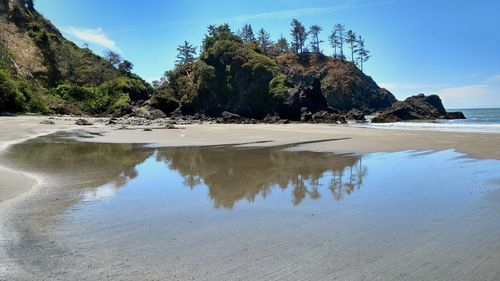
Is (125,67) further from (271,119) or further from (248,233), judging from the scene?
(248,233)

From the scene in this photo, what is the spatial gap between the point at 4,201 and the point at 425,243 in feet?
21.5

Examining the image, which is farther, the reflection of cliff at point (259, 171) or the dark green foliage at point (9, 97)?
the dark green foliage at point (9, 97)

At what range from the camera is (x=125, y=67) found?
266ft

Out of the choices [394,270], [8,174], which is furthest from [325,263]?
[8,174]

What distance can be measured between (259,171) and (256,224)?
494 cm

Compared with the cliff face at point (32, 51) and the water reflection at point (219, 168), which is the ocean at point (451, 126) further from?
the cliff face at point (32, 51)

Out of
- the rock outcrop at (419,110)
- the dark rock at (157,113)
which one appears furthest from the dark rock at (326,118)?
the dark rock at (157,113)

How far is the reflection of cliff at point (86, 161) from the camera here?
9.69m

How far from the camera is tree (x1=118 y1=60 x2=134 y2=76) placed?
80188mm

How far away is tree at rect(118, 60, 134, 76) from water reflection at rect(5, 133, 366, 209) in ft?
224

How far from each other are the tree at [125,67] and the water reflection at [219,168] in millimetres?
68159

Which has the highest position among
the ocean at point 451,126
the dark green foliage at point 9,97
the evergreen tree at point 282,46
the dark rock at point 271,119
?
the evergreen tree at point 282,46

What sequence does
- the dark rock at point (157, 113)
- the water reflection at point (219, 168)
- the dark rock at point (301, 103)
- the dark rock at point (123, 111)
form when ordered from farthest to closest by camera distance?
the dark rock at point (301, 103)
the dark rock at point (157, 113)
the dark rock at point (123, 111)
the water reflection at point (219, 168)

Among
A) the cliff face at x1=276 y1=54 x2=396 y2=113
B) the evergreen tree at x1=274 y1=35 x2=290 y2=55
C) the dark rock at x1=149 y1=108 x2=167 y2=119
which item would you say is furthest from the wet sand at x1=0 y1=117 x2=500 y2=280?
the evergreen tree at x1=274 y1=35 x2=290 y2=55
